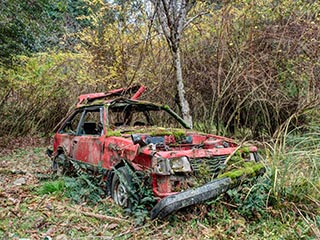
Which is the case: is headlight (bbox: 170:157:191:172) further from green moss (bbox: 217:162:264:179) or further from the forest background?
the forest background

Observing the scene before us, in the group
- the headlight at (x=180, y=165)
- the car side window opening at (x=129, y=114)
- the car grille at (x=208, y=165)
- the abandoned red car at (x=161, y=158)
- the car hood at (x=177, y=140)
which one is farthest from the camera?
the car side window opening at (x=129, y=114)

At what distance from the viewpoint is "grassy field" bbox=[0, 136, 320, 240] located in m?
3.85

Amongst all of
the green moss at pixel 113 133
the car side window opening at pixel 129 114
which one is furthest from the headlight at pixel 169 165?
the car side window opening at pixel 129 114

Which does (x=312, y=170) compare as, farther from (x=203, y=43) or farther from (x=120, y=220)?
(x=203, y=43)

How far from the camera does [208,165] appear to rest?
4465 mm

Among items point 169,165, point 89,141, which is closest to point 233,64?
point 89,141

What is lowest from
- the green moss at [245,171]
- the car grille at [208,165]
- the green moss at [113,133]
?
the green moss at [245,171]

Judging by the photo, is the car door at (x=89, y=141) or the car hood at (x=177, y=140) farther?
the car door at (x=89, y=141)

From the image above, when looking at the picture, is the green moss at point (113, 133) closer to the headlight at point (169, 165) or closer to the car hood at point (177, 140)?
the car hood at point (177, 140)

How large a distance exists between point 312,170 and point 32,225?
3561 mm

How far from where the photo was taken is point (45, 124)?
43.0ft

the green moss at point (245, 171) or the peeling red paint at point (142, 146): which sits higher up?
the peeling red paint at point (142, 146)

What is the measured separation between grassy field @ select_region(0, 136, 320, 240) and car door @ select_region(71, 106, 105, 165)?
91 cm

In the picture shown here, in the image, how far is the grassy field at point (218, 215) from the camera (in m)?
3.85
